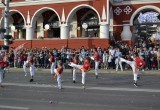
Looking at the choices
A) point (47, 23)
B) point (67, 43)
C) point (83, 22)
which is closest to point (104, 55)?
point (67, 43)

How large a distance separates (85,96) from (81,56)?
12623 millimetres

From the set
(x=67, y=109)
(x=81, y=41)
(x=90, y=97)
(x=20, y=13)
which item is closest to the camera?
(x=67, y=109)

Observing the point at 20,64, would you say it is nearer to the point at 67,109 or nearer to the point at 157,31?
the point at 157,31

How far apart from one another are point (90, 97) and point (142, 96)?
85.8 inches

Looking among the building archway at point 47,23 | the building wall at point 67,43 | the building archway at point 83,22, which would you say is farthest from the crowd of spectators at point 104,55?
the building archway at point 47,23

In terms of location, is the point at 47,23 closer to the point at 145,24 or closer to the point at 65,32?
the point at 65,32

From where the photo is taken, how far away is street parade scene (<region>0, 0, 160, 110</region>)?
1588 cm

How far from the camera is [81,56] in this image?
2905 cm

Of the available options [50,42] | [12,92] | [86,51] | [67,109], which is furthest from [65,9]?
[67,109]

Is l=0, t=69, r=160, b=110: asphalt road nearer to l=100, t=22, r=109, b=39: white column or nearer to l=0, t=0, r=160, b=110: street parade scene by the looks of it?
l=0, t=0, r=160, b=110: street parade scene

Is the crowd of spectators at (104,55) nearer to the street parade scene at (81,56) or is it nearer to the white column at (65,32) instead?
the street parade scene at (81,56)

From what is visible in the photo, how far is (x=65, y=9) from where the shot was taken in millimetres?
38656

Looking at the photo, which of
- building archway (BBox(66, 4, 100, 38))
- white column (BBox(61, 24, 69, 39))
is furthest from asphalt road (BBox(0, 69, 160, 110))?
building archway (BBox(66, 4, 100, 38))

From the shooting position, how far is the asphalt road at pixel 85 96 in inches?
538
